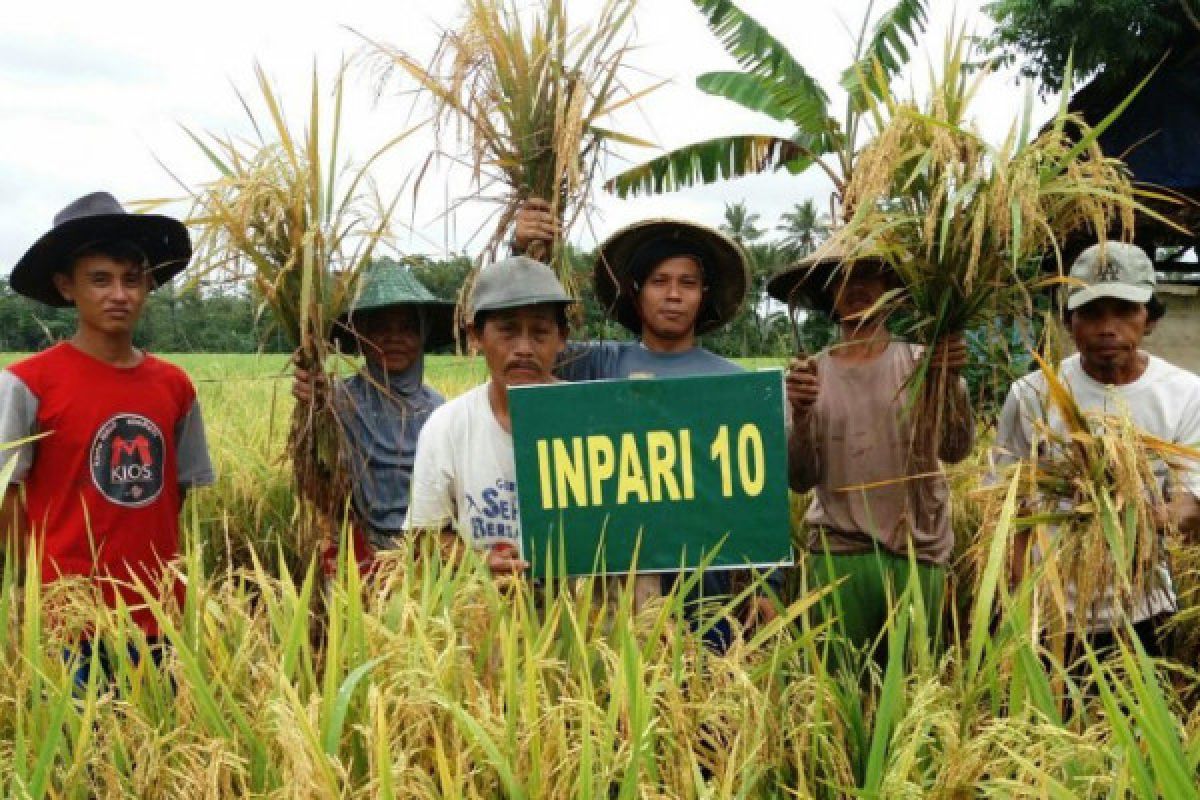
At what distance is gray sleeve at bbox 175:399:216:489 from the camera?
2.64 meters

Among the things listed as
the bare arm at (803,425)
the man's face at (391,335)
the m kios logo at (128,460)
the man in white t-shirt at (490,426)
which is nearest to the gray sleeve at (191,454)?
the m kios logo at (128,460)

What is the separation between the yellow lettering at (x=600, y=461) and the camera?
1964 millimetres

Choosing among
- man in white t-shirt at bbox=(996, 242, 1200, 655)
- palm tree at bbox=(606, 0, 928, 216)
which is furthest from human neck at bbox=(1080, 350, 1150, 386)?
palm tree at bbox=(606, 0, 928, 216)

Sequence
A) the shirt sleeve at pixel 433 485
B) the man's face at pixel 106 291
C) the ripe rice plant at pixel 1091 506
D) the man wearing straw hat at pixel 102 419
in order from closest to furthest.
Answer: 1. the ripe rice plant at pixel 1091 506
2. the shirt sleeve at pixel 433 485
3. the man wearing straw hat at pixel 102 419
4. the man's face at pixel 106 291

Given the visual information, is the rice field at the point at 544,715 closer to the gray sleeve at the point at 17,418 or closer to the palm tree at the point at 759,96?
the gray sleeve at the point at 17,418

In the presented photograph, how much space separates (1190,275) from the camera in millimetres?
11133

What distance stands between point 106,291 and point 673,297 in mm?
1342

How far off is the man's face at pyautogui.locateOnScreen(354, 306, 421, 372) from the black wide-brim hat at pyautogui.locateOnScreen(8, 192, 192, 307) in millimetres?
544

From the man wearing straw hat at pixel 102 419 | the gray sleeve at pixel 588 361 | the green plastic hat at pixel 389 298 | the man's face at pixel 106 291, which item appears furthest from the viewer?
the green plastic hat at pixel 389 298

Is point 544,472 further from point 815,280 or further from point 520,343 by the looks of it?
point 815,280

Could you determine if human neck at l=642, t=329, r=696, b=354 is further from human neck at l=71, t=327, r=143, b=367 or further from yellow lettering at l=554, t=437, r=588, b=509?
human neck at l=71, t=327, r=143, b=367

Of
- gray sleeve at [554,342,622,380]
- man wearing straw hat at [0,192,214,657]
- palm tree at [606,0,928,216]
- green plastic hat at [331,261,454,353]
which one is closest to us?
man wearing straw hat at [0,192,214,657]

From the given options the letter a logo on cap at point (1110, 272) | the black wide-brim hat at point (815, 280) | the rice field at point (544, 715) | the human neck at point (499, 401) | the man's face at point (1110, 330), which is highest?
the black wide-brim hat at point (815, 280)

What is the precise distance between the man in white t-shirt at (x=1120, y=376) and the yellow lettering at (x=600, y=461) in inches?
34.2
